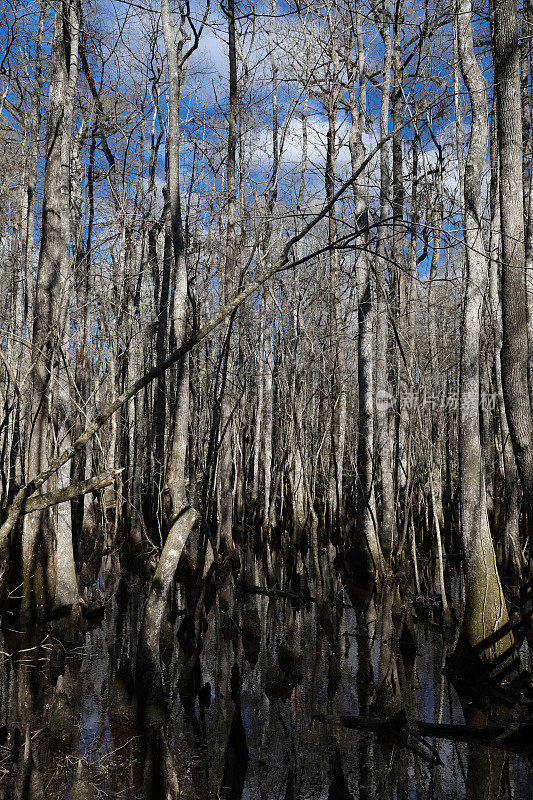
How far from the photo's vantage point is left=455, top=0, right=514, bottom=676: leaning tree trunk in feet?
17.3

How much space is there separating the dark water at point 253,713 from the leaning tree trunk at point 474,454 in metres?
0.42

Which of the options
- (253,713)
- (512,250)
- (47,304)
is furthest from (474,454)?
(47,304)

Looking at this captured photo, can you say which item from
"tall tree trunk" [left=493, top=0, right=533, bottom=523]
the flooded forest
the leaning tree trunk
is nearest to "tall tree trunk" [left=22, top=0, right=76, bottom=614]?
the flooded forest

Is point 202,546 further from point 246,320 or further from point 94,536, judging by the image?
A: point 246,320

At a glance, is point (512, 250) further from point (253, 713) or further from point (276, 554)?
point (276, 554)

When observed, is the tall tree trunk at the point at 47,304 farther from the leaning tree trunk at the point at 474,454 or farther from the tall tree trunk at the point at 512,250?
the tall tree trunk at the point at 512,250

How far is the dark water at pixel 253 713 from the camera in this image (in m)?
3.73

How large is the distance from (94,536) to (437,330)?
355 inches

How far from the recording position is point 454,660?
5566 millimetres

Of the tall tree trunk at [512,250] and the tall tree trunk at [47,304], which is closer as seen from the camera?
the tall tree trunk at [512,250]

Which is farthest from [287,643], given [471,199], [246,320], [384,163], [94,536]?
[246,320]

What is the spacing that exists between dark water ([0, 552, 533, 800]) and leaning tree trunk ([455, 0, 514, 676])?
423 mm

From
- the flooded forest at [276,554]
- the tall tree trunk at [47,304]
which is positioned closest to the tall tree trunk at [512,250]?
the flooded forest at [276,554]

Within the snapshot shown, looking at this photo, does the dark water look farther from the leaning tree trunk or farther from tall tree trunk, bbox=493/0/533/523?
tall tree trunk, bbox=493/0/533/523
